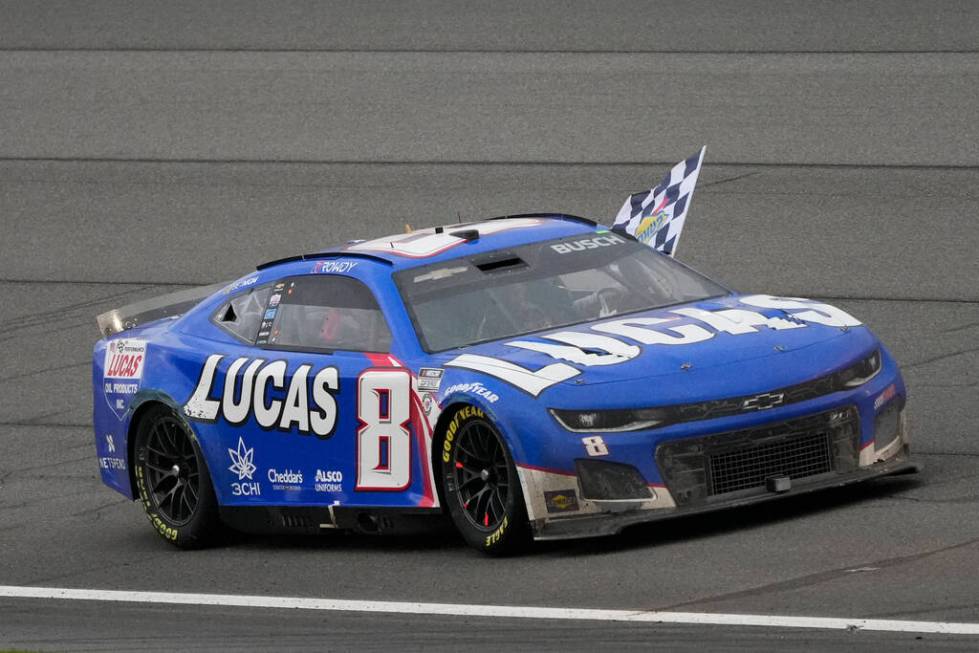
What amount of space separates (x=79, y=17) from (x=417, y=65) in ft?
14.0

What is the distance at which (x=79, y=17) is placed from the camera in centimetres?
1920

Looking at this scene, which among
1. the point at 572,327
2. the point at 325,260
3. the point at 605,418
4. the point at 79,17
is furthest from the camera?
the point at 79,17

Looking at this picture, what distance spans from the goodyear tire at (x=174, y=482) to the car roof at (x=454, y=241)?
0.94 m

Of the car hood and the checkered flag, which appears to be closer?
the car hood

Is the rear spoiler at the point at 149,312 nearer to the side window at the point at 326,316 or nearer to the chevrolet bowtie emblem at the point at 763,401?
the side window at the point at 326,316

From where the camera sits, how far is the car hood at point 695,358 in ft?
24.4

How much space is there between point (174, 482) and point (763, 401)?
10.4 ft

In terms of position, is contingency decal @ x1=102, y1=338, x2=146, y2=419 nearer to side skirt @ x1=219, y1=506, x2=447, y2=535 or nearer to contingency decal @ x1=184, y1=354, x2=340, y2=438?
contingency decal @ x1=184, y1=354, x2=340, y2=438

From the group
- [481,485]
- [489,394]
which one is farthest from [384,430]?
[489,394]

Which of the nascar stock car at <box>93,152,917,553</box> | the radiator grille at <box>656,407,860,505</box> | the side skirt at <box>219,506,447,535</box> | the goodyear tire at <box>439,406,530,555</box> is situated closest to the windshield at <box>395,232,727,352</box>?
the nascar stock car at <box>93,152,917,553</box>

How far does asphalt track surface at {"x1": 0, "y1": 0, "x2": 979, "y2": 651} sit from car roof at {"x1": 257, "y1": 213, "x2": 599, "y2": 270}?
127 cm

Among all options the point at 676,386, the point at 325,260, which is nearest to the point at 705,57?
the point at 325,260

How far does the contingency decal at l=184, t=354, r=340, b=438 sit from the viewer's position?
27.1ft

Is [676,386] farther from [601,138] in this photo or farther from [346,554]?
[601,138]
